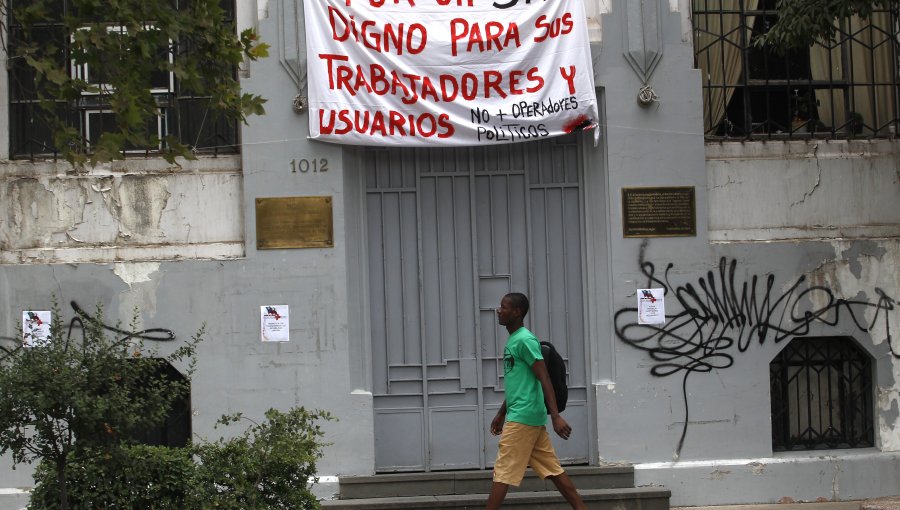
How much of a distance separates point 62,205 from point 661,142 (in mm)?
5272

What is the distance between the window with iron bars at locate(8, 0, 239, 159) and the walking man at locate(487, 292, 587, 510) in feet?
10.7

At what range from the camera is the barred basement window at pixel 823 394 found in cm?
1047

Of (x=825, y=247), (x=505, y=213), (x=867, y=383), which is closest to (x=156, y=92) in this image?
(x=505, y=213)

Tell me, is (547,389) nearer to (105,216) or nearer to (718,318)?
(718,318)

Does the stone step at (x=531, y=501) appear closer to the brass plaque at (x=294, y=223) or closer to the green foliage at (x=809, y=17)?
the brass plaque at (x=294, y=223)

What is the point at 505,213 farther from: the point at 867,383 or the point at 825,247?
the point at 867,383

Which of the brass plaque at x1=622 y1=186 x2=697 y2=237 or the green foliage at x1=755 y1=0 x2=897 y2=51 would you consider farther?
the brass plaque at x1=622 y1=186 x2=697 y2=237

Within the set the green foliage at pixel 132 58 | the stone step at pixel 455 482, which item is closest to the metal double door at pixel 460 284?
the stone step at pixel 455 482

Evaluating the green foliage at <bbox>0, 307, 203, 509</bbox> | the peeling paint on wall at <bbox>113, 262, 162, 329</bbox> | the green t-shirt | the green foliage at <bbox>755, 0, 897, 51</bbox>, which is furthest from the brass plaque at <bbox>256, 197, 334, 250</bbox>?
the green foliage at <bbox>755, 0, 897, 51</bbox>

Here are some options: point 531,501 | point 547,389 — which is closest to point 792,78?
point 547,389

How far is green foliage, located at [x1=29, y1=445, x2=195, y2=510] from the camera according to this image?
23.2 feet

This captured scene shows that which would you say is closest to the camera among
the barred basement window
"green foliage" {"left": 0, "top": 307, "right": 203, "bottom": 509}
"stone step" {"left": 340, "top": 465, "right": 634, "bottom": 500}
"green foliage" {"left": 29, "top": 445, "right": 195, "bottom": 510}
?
"green foliage" {"left": 0, "top": 307, "right": 203, "bottom": 509}

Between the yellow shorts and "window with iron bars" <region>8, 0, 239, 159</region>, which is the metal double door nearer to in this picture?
"window with iron bars" <region>8, 0, 239, 159</region>

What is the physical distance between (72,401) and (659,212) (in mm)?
5587
